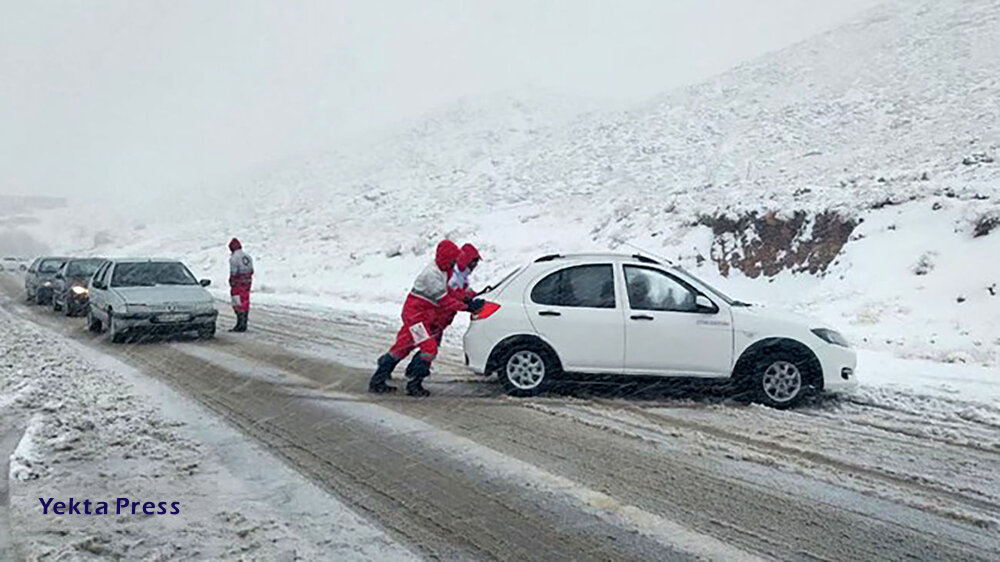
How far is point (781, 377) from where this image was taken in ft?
24.7

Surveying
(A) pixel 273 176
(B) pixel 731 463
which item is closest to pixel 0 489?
(B) pixel 731 463

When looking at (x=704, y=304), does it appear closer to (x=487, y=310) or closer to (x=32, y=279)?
(x=487, y=310)

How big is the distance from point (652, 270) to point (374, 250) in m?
24.9

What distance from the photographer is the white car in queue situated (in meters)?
12.1

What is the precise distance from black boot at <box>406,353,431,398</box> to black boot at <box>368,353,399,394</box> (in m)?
0.22

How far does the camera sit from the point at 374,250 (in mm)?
31719

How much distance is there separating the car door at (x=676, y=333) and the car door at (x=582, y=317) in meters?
0.17

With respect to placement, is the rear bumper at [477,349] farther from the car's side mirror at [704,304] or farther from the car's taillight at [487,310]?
the car's side mirror at [704,304]

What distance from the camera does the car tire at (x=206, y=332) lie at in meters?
12.8

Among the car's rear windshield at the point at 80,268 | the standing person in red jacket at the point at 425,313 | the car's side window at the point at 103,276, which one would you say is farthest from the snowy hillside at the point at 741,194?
the car's side window at the point at 103,276

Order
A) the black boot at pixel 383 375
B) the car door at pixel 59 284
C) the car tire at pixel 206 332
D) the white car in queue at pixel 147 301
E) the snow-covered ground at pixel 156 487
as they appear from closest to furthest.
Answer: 1. the snow-covered ground at pixel 156 487
2. the black boot at pixel 383 375
3. the white car in queue at pixel 147 301
4. the car tire at pixel 206 332
5. the car door at pixel 59 284

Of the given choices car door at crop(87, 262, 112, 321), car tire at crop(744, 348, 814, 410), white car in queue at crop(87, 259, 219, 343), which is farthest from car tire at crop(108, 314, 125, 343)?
→ car tire at crop(744, 348, 814, 410)

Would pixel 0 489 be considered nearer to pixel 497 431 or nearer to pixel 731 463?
pixel 497 431

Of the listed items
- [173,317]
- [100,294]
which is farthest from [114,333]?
[100,294]
